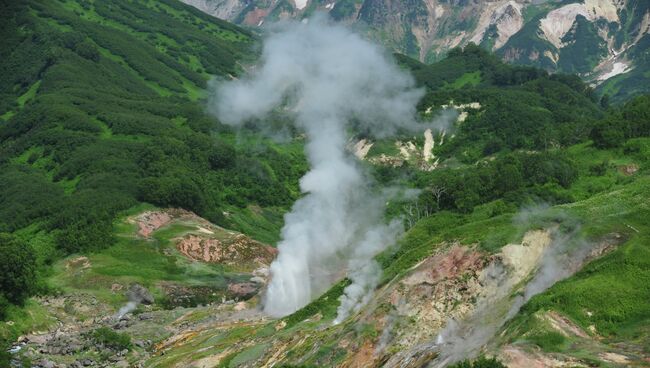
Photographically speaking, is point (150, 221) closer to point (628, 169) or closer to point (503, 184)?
point (503, 184)

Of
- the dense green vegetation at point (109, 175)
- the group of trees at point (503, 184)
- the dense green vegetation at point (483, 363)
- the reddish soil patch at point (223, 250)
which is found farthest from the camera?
the dense green vegetation at point (109, 175)

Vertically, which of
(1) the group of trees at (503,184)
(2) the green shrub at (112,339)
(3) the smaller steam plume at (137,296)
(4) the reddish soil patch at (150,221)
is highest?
(1) the group of trees at (503,184)

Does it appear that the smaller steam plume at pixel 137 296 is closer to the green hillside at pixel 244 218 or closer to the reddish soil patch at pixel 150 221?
the green hillside at pixel 244 218

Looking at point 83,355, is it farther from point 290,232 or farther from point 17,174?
point 17,174

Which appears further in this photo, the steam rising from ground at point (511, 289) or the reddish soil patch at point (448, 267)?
the reddish soil patch at point (448, 267)

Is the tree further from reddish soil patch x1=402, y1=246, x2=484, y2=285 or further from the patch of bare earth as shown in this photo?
reddish soil patch x1=402, y1=246, x2=484, y2=285

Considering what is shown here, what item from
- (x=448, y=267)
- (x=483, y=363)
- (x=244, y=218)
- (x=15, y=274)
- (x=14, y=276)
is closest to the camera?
(x=483, y=363)

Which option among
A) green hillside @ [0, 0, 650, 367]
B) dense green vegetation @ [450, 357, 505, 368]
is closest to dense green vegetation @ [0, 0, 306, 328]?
green hillside @ [0, 0, 650, 367]

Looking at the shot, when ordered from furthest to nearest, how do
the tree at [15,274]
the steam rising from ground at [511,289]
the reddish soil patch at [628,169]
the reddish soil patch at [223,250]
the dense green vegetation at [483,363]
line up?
the reddish soil patch at [223,250], the reddish soil patch at [628,169], the tree at [15,274], the steam rising from ground at [511,289], the dense green vegetation at [483,363]

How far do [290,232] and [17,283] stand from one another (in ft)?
97.4

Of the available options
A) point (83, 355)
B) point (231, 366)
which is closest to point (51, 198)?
point (83, 355)

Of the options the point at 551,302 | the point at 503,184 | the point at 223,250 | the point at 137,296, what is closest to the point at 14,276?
the point at 137,296

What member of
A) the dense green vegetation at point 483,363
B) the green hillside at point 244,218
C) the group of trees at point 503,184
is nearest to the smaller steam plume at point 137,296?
the green hillside at point 244,218

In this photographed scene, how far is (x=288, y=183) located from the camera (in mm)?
185250
